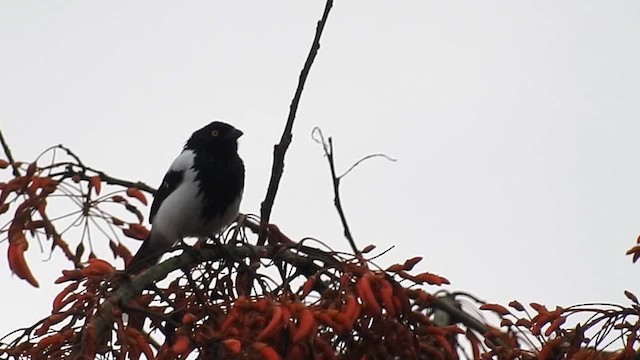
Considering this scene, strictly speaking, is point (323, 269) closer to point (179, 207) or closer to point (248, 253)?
point (248, 253)

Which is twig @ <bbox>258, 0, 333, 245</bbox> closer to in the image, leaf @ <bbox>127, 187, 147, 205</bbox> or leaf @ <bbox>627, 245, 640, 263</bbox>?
leaf @ <bbox>127, 187, 147, 205</bbox>

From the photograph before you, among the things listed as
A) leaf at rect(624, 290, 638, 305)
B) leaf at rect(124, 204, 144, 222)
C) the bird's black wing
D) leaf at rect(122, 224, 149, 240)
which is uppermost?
the bird's black wing

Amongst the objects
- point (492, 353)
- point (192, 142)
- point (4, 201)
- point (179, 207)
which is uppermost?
point (192, 142)

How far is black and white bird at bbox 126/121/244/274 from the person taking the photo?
5.94m

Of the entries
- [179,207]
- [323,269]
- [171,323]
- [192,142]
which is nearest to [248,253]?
[323,269]

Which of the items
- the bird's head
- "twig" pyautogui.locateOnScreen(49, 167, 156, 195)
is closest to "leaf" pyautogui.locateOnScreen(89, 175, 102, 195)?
"twig" pyautogui.locateOnScreen(49, 167, 156, 195)

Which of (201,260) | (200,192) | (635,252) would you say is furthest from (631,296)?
(200,192)

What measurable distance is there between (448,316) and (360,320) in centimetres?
93

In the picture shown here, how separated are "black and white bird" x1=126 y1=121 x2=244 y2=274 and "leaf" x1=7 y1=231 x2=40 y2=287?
8.81 feet

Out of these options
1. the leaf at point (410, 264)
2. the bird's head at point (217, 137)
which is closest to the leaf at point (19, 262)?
the leaf at point (410, 264)

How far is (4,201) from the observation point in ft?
11.1

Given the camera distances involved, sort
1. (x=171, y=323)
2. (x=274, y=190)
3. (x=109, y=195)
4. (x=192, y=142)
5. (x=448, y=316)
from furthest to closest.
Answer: (x=192, y=142) → (x=274, y=190) → (x=448, y=316) → (x=109, y=195) → (x=171, y=323)

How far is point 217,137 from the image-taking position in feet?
20.8

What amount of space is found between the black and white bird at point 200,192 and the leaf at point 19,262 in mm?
2684
